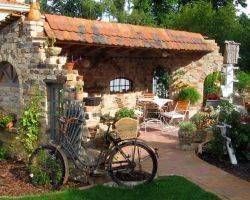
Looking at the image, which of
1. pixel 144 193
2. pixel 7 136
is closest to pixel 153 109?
pixel 7 136

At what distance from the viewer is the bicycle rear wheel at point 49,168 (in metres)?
8.34

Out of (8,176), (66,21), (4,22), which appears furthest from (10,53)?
(8,176)

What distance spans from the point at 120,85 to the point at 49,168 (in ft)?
24.3

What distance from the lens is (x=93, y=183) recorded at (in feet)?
27.8

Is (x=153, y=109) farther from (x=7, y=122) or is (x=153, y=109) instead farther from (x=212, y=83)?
(x=7, y=122)

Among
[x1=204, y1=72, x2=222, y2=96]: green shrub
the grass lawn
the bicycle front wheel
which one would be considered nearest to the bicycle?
the bicycle front wheel

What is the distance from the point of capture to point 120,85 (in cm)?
1562

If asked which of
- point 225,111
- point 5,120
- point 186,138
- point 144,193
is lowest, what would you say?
point 144,193

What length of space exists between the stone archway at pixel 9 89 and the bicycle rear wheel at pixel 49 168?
270 cm

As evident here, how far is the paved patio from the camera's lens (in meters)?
7.85

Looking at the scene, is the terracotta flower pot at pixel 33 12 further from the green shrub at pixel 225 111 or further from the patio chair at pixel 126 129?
the green shrub at pixel 225 111

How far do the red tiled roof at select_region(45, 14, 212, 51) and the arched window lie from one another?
151cm

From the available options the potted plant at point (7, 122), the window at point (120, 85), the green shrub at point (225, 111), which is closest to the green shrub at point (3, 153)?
the potted plant at point (7, 122)

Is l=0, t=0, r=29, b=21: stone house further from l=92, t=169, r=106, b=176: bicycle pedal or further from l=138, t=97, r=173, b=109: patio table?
l=92, t=169, r=106, b=176: bicycle pedal
